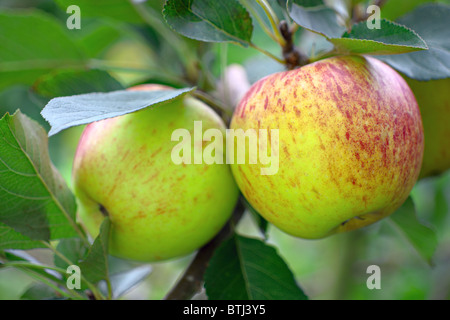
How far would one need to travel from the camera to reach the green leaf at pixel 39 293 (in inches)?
30.0

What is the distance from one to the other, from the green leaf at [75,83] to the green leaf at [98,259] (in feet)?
0.99

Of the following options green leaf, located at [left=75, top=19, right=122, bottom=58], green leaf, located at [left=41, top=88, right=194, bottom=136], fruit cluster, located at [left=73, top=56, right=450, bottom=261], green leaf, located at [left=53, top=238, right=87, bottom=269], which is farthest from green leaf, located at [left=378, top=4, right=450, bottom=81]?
green leaf, located at [left=75, top=19, right=122, bottom=58]

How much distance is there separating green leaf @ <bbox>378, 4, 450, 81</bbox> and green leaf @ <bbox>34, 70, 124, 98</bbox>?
53 cm

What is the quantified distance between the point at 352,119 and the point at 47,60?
0.72 meters

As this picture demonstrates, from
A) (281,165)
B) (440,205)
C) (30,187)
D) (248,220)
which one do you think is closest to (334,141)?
(281,165)

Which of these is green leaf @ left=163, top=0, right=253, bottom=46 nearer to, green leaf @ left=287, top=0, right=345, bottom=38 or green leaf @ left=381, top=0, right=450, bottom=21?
green leaf @ left=287, top=0, right=345, bottom=38

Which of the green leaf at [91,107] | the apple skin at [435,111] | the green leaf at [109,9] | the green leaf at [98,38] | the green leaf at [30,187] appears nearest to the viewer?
the green leaf at [91,107]

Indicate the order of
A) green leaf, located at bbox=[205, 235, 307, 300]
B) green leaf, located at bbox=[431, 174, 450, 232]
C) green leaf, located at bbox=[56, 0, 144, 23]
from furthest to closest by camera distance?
green leaf, located at bbox=[431, 174, 450, 232]
green leaf, located at bbox=[56, 0, 144, 23]
green leaf, located at bbox=[205, 235, 307, 300]

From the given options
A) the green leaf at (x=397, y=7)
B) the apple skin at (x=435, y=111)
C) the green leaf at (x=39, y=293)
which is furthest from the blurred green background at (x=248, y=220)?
the apple skin at (x=435, y=111)

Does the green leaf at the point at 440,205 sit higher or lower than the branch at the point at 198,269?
lower

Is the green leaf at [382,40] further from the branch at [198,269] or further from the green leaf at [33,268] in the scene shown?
the green leaf at [33,268]

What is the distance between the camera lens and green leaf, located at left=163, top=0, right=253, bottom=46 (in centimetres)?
64

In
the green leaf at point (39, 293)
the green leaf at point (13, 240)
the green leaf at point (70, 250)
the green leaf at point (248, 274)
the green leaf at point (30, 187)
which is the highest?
the green leaf at point (30, 187)
